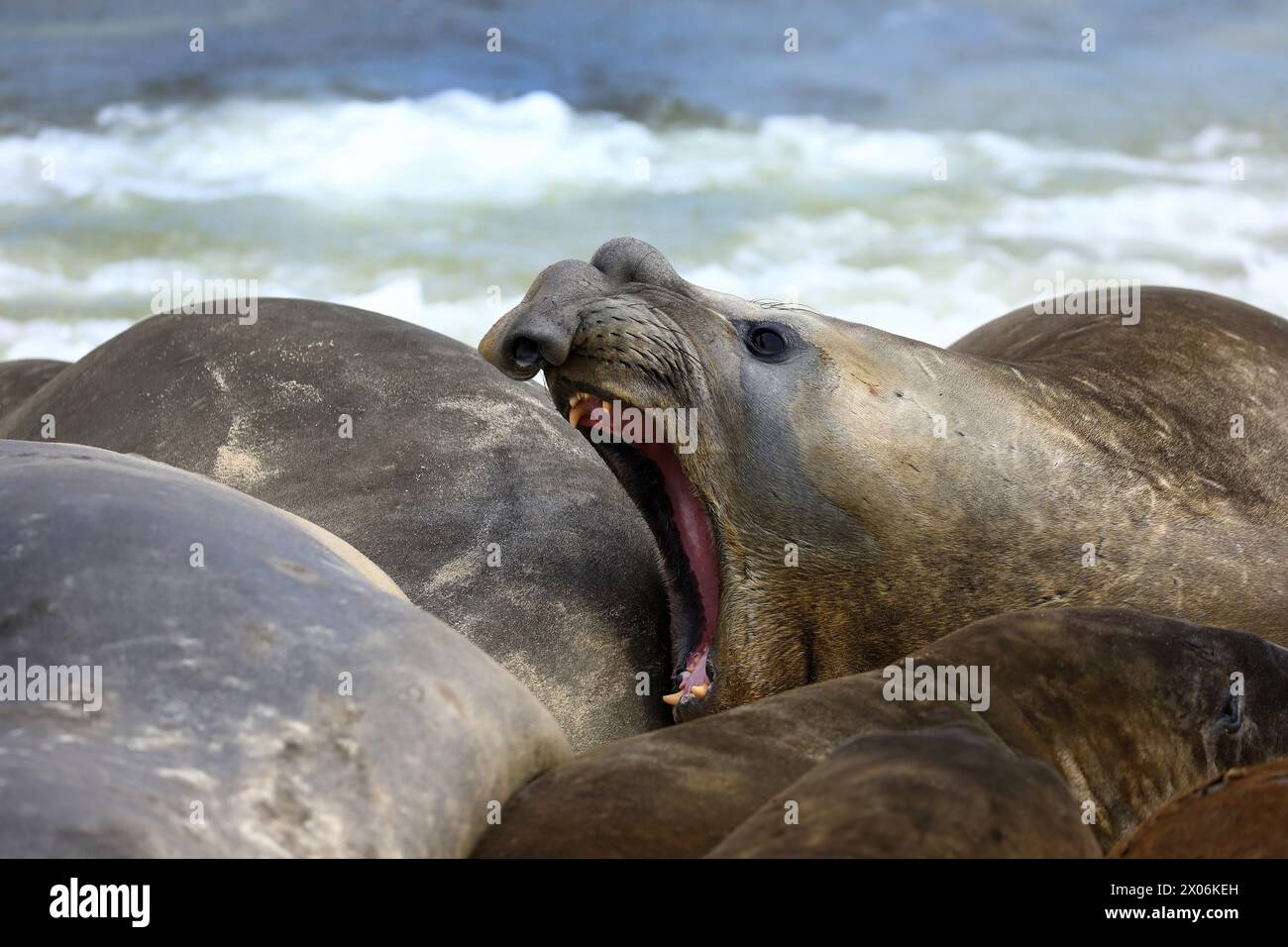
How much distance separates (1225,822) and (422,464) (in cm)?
274

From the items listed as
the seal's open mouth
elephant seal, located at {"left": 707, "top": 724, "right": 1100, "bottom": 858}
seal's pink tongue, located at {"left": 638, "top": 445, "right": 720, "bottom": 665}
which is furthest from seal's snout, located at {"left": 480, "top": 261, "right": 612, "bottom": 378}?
elephant seal, located at {"left": 707, "top": 724, "right": 1100, "bottom": 858}

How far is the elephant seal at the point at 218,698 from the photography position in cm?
206

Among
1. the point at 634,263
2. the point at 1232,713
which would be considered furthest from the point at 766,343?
Answer: the point at 1232,713

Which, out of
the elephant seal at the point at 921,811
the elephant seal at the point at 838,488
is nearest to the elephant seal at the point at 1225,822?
the elephant seal at the point at 921,811

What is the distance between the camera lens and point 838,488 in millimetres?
3758

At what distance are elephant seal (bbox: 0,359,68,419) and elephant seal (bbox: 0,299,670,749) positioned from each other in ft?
2.05

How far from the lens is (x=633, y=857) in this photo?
7.22 ft

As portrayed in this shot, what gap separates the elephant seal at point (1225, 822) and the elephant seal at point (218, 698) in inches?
37.4

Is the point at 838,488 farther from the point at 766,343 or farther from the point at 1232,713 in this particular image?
the point at 1232,713

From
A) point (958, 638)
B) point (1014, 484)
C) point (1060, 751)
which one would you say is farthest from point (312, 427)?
point (1060, 751)

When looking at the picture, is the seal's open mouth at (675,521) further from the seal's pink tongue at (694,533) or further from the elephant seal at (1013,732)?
the elephant seal at (1013,732)

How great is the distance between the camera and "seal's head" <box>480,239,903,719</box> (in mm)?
3779

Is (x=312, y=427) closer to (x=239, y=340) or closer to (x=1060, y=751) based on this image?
(x=239, y=340)

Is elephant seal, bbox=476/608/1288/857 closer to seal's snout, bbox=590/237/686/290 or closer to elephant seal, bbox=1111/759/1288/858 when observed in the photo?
elephant seal, bbox=1111/759/1288/858
